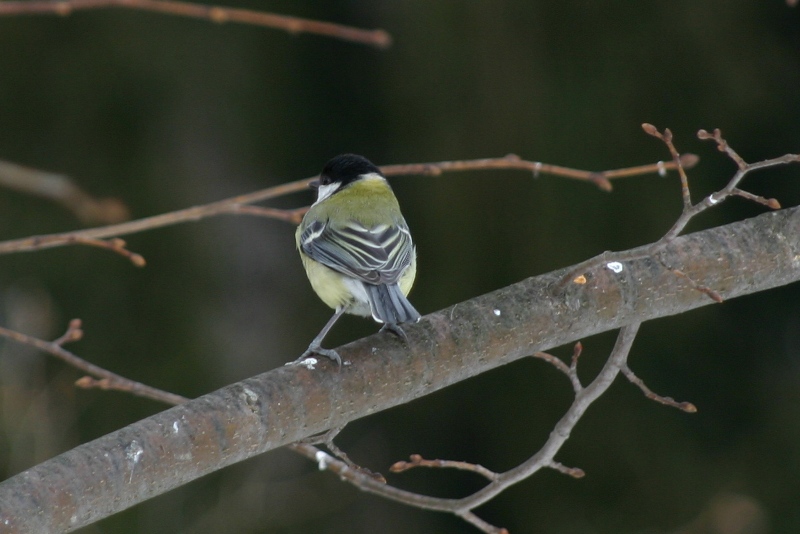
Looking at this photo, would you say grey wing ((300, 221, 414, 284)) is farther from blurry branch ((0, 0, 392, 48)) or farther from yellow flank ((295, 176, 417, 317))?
blurry branch ((0, 0, 392, 48))

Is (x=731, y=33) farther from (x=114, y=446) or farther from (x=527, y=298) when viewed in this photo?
(x=114, y=446)

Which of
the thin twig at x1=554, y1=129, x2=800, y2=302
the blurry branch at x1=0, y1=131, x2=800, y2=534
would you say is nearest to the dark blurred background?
the blurry branch at x1=0, y1=131, x2=800, y2=534

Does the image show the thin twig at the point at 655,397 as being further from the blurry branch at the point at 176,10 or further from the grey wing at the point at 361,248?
the blurry branch at the point at 176,10

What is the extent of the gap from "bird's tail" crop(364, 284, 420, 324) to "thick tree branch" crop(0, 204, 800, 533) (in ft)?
0.35

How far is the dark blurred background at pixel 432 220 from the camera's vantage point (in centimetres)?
443

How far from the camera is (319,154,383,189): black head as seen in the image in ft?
12.3

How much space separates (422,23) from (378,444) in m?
2.49

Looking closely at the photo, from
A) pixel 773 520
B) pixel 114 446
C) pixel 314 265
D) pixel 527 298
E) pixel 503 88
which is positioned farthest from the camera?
pixel 503 88

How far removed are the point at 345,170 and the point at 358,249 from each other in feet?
2.79

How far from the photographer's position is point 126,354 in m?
4.95

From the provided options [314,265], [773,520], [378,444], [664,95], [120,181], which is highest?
[120,181]

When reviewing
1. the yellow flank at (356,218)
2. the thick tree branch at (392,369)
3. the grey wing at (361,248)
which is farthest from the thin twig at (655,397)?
the yellow flank at (356,218)

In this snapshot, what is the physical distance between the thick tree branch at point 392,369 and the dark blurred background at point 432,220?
80.0 inches

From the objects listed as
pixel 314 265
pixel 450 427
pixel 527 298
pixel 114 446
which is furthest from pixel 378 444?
pixel 114 446
